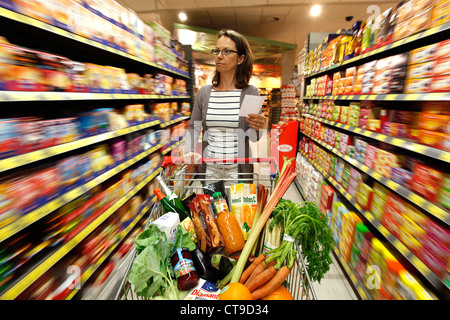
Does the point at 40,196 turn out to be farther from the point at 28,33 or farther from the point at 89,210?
the point at 28,33

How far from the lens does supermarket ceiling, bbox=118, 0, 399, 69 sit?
228 inches

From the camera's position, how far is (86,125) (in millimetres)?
1630

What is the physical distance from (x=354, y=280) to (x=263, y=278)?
1.50 m

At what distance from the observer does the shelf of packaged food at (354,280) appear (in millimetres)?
1692

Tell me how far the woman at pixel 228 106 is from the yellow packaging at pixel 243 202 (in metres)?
0.66

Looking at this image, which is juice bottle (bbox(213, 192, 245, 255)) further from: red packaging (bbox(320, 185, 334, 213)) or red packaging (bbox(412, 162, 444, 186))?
red packaging (bbox(320, 185, 334, 213))

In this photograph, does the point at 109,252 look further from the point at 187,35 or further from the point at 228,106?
the point at 187,35

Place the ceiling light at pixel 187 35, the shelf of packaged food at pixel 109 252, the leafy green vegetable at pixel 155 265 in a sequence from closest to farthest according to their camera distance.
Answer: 1. the leafy green vegetable at pixel 155 265
2. the shelf of packaged food at pixel 109 252
3. the ceiling light at pixel 187 35

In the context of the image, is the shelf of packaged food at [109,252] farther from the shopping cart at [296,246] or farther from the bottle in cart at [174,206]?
the bottle in cart at [174,206]

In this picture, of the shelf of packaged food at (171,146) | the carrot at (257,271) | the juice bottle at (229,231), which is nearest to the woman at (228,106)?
the juice bottle at (229,231)

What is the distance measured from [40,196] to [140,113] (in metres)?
1.47

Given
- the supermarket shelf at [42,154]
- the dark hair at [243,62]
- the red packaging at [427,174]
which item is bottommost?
the red packaging at [427,174]
